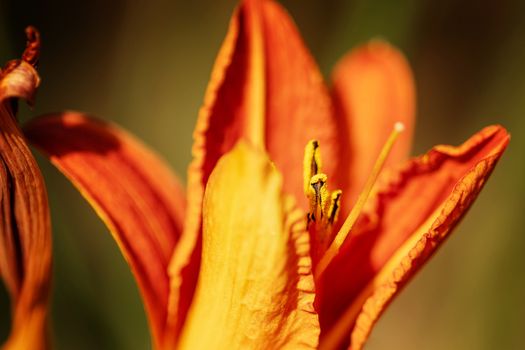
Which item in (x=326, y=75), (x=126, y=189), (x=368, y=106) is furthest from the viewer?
(x=326, y=75)

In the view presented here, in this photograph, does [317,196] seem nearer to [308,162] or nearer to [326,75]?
[308,162]

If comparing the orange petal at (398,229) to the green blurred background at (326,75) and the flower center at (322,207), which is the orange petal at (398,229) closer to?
the flower center at (322,207)

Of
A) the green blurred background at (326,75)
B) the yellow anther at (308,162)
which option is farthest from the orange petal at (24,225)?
the green blurred background at (326,75)

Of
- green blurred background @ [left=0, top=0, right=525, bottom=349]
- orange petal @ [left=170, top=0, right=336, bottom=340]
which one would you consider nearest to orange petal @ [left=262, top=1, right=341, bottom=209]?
orange petal @ [left=170, top=0, right=336, bottom=340]

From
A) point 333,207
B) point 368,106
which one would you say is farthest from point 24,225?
point 368,106

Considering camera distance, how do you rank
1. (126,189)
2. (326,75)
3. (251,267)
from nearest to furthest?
(251,267) < (126,189) < (326,75)

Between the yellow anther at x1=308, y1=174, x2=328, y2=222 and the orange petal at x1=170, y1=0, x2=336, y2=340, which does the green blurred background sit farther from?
the yellow anther at x1=308, y1=174, x2=328, y2=222

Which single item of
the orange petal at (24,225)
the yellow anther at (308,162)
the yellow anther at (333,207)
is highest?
the yellow anther at (308,162)
